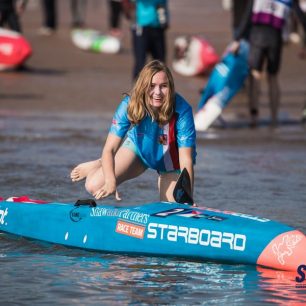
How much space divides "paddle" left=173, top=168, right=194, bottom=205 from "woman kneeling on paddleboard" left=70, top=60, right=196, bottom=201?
0.13 metres

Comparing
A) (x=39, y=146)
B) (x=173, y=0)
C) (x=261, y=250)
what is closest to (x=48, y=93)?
(x=39, y=146)

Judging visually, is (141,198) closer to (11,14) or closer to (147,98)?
(147,98)

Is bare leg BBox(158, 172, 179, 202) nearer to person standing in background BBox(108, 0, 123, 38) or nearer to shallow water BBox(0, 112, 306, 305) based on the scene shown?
shallow water BBox(0, 112, 306, 305)

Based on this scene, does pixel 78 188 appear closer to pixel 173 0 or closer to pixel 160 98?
pixel 160 98

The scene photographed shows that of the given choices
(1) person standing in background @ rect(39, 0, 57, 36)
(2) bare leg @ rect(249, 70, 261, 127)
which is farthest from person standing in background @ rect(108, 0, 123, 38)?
(2) bare leg @ rect(249, 70, 261, 127)

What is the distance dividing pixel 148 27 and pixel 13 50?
3958 millimetres

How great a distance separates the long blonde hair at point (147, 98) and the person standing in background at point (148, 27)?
26.4ft

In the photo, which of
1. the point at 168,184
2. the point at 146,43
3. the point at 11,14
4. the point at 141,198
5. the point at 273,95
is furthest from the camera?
the point at 11,14

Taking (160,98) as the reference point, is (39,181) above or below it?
below

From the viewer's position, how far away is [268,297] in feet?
23.8

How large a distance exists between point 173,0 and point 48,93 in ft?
77.8

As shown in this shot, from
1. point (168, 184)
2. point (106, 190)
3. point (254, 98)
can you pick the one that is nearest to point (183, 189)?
point (106, 190)

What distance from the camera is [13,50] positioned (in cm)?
2005

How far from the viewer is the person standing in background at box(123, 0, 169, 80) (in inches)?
658
